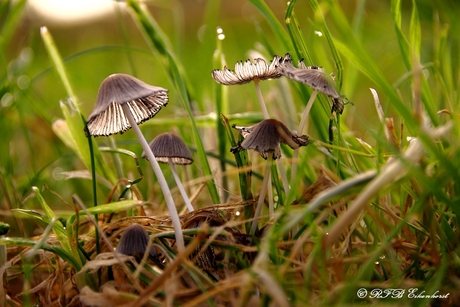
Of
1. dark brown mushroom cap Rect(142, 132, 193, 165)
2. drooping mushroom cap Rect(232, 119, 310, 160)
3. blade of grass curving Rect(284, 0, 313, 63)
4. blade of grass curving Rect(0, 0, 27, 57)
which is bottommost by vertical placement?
drooping mushroom cap Rect(232, 119, 310, 160)

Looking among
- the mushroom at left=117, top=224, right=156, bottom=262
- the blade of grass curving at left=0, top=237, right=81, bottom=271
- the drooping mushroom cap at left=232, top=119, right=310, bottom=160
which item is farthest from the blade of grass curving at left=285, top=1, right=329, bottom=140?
the blade of grass curving at left=0, top=237, right=81, bottom=271

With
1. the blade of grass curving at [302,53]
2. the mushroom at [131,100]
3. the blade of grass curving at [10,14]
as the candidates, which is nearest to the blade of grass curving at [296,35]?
the blade of grass curving at [302,53]

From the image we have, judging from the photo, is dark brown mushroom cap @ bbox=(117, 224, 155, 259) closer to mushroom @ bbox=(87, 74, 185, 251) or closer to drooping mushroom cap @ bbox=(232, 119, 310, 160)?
mushroom @ bbox=(87, 74, 185, 251)

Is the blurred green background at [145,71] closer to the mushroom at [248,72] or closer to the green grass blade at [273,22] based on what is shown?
the green grass blade at [273,22]

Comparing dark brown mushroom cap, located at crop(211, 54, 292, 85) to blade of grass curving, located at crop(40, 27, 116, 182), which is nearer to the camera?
dark brown mushroom cap, located at crop(211, 54, 292, 85)

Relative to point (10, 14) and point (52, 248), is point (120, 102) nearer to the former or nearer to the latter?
point (52, 248)

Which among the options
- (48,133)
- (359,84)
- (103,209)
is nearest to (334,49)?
(103,209)

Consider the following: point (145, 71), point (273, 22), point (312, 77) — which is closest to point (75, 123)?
point (273, 22)
